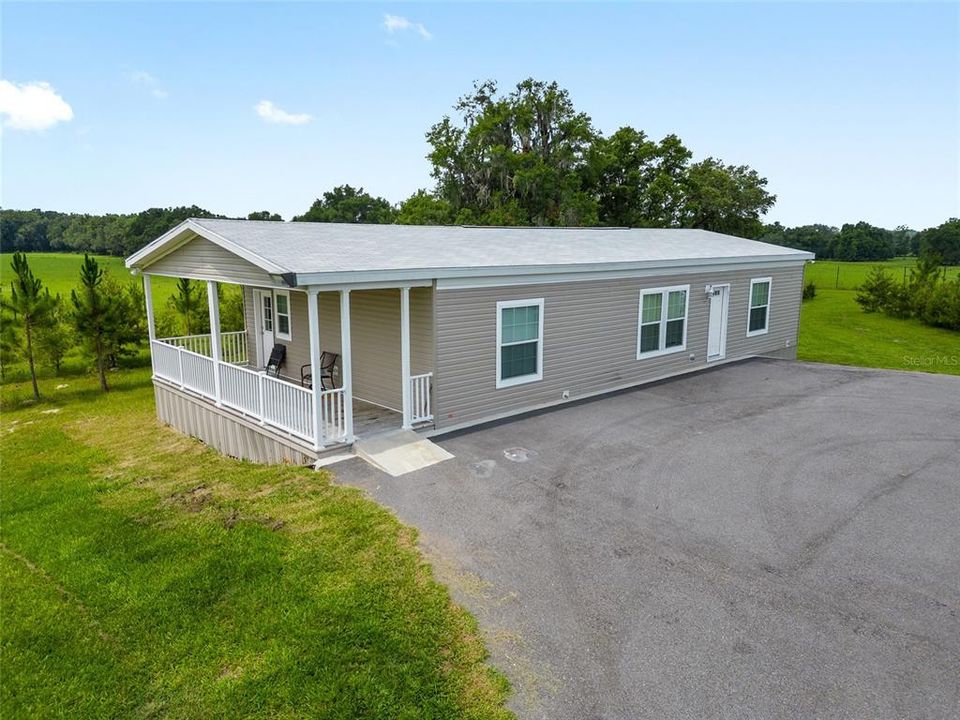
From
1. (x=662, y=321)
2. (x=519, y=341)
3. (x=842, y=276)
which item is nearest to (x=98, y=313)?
(x=519, y=341)

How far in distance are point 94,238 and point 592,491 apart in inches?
2697

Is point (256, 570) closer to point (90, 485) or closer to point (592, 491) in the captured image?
point (592, 491)

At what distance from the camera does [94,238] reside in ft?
197

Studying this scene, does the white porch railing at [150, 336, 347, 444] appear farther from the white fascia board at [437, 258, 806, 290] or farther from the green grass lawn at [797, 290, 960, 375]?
the green grass lawn at [797, 290, 960, 375]

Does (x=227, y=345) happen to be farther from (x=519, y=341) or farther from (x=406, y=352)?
(x=519, y=341)

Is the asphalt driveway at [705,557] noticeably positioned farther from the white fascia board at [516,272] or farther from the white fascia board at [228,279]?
the white fascia board at [228,279]

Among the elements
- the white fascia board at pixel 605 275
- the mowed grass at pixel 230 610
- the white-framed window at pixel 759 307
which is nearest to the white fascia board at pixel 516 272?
the white fascia board at pixel 605 275

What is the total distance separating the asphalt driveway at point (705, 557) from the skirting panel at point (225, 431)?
1.51m

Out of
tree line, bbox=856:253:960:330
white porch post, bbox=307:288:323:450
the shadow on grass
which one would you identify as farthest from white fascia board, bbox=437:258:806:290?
the shadow on grass

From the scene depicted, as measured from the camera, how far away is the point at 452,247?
421 inches

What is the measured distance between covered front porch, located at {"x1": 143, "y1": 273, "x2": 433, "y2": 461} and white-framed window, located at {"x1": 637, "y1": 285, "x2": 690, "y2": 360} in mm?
5476

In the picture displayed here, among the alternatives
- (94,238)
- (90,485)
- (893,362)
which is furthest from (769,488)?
(94,238)

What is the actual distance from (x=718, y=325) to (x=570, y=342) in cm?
539

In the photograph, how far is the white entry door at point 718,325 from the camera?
14000 millimetres
